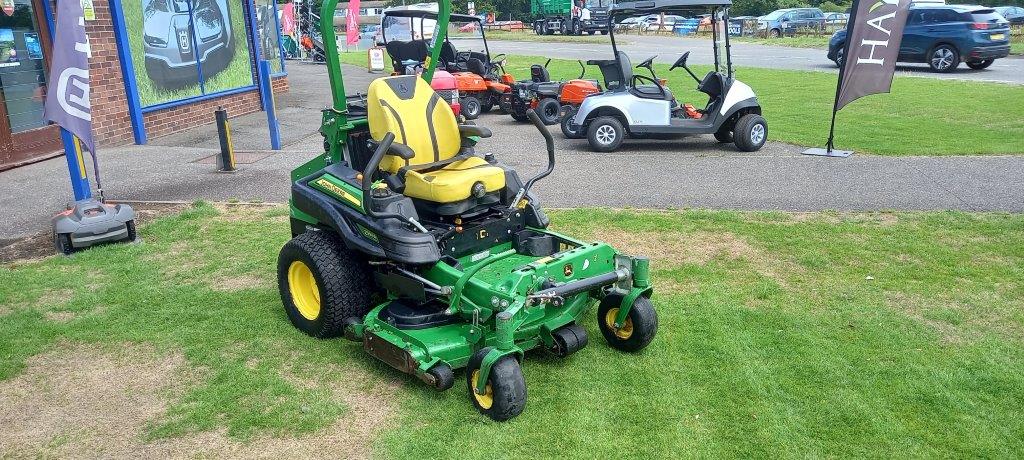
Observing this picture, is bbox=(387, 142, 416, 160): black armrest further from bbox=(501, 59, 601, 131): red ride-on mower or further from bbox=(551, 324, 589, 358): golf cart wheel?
bbox=(501, 59, 601, 131): red ride-on mower

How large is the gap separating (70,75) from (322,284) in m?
3.66

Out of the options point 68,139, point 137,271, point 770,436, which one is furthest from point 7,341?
point 770,436

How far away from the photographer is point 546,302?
4.22 m

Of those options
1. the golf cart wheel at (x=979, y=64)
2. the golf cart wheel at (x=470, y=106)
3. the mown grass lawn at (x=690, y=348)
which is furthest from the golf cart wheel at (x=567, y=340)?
the golf cart wheel at (x=979, y=64)

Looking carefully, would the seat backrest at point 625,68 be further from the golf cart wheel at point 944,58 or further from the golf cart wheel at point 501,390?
the golf cart wheel at point 944,58

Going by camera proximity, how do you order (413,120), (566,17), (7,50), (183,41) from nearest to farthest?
(413,120) → (7,50) → (183,41) → (566,17)

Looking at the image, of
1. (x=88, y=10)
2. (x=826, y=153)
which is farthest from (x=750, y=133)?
(x=88, y=10)

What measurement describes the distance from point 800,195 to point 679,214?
5.28 ft

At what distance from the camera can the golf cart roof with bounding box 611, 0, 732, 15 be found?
991 centimetres

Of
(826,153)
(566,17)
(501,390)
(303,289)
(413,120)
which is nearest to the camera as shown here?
(501,390)

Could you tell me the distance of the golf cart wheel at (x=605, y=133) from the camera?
1087 centimetres

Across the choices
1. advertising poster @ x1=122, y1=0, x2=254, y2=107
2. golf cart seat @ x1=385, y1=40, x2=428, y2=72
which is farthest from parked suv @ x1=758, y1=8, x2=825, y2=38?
advertising poster @ x1=122, y1=0, x2=254, y2=107

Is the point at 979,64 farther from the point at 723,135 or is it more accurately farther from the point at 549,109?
the point at 549,109

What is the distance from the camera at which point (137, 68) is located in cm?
1204
